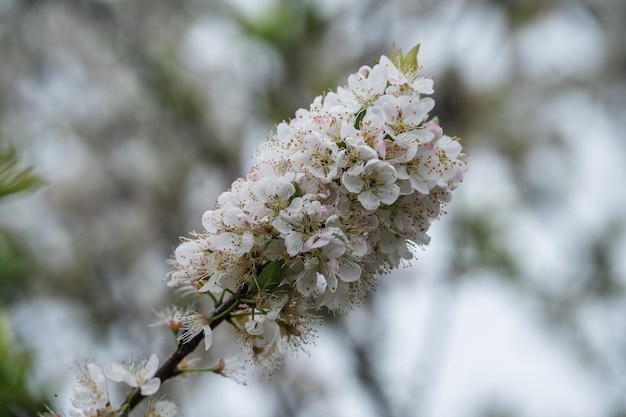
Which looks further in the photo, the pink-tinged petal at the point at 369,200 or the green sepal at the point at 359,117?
the green sepal at the point at 359,117

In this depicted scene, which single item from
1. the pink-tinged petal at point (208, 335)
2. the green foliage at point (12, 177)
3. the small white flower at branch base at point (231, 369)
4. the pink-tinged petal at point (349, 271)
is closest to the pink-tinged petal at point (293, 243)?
the pink-tinged petal at point (349, 271)

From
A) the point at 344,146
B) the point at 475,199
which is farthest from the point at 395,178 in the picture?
the point at 475,199

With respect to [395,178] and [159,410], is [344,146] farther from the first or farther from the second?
[159,410]

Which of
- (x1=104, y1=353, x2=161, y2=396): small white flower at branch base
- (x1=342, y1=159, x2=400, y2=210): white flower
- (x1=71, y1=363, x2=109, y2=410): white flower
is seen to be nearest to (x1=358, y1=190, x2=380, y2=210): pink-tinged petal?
(x1=342, y1=159, x2=400, y2=210): white flower

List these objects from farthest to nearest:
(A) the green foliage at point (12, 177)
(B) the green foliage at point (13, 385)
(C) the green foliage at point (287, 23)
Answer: (C) the green foliage at point (287, 23), (B) the green foliage at point (13, 385), (A) the green foliage at point (12, 177)

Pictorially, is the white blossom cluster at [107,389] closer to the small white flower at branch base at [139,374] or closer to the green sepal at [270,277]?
the small white flower at branch base at [139,374]

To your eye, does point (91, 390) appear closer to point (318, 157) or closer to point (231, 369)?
point (231, 369)
